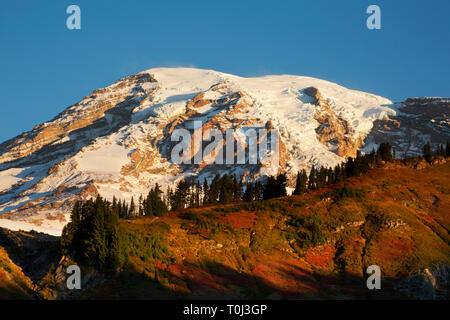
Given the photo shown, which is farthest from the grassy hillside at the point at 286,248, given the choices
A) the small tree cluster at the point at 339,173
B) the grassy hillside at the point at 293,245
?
the small tree cluster at the point at 339,173

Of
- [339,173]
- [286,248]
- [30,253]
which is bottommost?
[286,248]

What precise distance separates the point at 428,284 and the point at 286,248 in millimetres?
25874

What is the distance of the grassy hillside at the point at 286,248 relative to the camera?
78.4 metres

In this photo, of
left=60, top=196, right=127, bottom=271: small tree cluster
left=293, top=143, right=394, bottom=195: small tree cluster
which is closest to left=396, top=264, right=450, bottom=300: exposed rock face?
left=293, top=143, right=394, bottom=195: small tree cluster

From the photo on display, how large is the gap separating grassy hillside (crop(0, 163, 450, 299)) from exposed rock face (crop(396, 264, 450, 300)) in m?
1.66

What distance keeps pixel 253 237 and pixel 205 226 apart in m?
9.69

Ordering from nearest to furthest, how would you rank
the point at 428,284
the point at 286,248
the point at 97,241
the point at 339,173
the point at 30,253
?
the point at 97,241
the point at 30,253
the point at 428,284
the point at 286,248
the point at 339,173

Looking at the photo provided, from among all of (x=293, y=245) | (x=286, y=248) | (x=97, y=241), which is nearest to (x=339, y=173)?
(x=293, y=245)

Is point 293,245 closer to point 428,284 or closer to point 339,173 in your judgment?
point 428,284

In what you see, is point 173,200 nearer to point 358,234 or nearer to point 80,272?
point 358,234

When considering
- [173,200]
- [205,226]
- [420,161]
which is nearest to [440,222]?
[420,161]

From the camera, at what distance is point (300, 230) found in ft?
354

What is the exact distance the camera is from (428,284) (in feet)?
300

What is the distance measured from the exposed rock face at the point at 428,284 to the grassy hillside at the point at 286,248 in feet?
5.46
